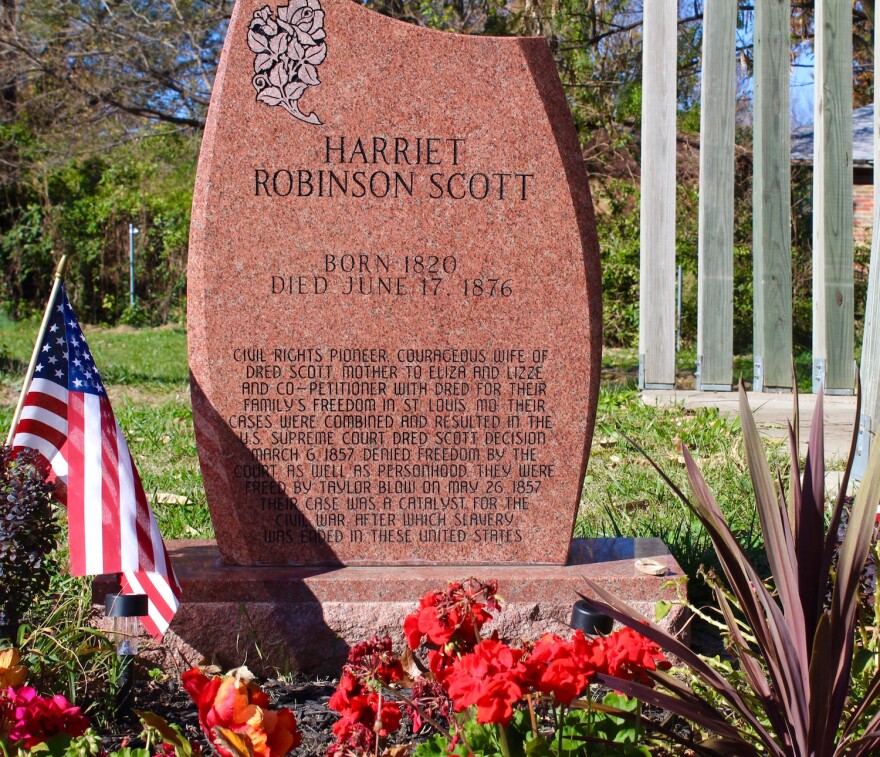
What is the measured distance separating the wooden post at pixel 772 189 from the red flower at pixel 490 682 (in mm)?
5253

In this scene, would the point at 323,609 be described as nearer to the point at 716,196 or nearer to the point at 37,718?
the point at 37,718

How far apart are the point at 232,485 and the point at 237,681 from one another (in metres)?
1.71

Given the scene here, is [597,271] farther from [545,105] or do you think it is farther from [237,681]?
[237,681]

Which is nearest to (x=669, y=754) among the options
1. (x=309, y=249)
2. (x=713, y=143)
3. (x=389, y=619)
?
(x=389, y=619)

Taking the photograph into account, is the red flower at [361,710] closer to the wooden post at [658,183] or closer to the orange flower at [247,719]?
the orange flower at [247,719]

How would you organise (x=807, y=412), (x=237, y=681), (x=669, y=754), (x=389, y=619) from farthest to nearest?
(x=807, y=412), (x=389, y=619), (x=669, y=754), (x=237, y=681)

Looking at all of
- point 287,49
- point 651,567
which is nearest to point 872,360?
point 651,567

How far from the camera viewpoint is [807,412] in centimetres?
661

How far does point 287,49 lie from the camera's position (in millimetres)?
3346

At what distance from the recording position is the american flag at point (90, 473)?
9.81 feet

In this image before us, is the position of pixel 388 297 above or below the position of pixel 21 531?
above

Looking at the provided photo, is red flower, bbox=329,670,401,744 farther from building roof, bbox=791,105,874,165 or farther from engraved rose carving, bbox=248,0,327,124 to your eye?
building roof, bbox=791,105,874,165

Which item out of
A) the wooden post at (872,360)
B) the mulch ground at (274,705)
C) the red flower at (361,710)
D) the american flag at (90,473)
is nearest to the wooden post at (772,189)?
the wooden post at (872,360)

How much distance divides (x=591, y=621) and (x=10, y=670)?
1423 mm
